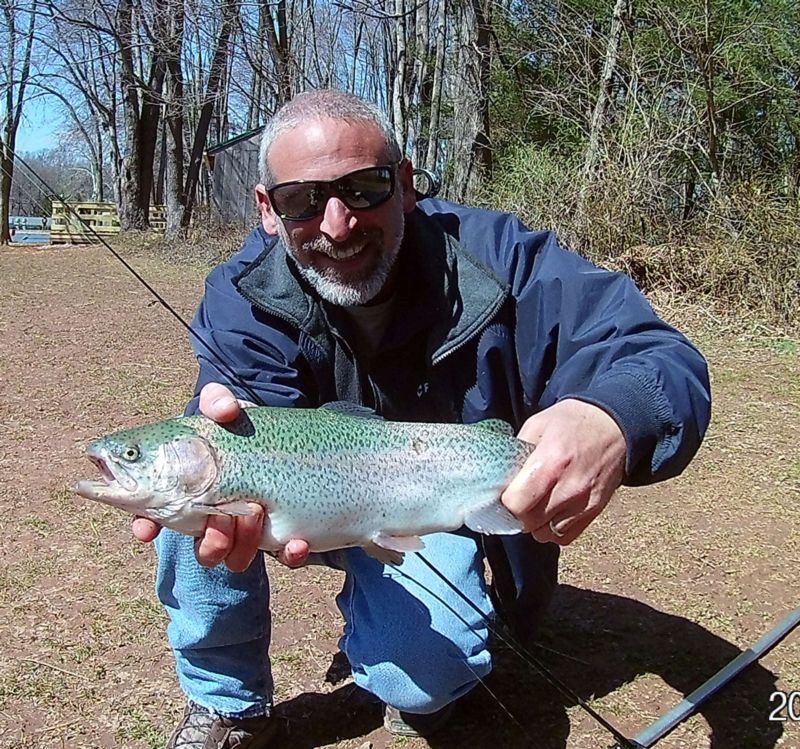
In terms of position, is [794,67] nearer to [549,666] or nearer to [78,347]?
[78,347]

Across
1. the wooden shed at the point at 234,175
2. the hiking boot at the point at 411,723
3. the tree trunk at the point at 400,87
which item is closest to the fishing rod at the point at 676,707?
the hiking boot at the point at 411,723

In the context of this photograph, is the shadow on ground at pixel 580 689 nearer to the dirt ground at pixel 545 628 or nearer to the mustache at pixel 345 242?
the dirt ground at pixel 545 628

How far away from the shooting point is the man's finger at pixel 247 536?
2.06 m

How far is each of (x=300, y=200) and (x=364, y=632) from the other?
1349mm

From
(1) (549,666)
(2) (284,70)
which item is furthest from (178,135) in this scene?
(1) (549,666)

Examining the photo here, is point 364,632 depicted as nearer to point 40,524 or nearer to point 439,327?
point 439,327

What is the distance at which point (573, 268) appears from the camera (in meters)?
2.67

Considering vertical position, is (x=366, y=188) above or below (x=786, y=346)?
above

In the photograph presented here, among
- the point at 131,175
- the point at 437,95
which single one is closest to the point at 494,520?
the point at 437,95

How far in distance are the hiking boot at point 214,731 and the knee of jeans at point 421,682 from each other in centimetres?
36

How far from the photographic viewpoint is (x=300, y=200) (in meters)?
2.64

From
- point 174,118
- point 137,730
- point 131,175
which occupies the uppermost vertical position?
point 174,118

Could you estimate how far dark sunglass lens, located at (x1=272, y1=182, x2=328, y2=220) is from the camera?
8.58ft

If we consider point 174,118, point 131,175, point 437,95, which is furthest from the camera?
point 131,175
